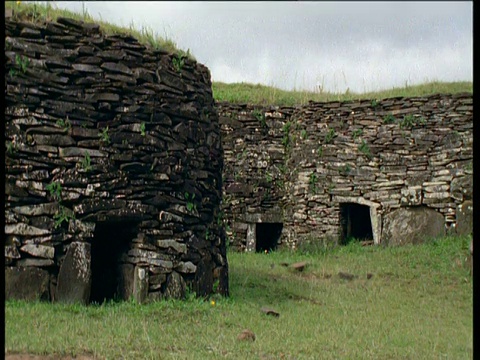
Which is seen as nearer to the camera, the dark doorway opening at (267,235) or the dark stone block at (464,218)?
the dark stone block at (464,218)

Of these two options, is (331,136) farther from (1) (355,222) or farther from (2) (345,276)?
(2) (345,276)

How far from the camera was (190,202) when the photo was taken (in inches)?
332

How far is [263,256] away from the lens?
44.1 feet

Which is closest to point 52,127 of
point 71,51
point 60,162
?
point 60,162

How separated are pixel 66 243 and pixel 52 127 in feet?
4.36

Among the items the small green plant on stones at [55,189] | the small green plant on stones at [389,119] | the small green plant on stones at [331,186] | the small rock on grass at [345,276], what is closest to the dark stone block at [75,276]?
the small green plant on stones at [55,189]

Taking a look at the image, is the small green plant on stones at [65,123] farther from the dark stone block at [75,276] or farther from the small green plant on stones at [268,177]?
the small green plant on stones at [268,177]

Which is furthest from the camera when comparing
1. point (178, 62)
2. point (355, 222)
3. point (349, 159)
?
point (355, 222)

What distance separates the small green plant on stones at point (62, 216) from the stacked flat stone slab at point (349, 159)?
752cm

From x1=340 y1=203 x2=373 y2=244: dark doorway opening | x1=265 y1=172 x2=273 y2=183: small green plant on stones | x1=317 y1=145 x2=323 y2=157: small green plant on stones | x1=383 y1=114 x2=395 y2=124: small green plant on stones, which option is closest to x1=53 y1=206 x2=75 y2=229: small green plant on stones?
x1=265 y1=172 x2=273 y2=183: small green plant on stones

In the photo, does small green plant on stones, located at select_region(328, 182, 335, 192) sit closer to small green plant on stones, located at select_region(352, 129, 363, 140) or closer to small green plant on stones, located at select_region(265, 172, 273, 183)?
small green plant on stones, located at select_region(352, 129, 363, 140)

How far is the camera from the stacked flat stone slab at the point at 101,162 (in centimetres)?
709

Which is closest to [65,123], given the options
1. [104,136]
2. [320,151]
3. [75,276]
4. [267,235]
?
[104,136]

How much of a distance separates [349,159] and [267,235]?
274cm
